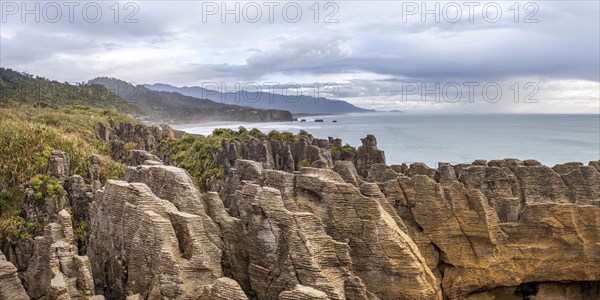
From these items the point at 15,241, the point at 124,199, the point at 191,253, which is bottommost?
the point at 15,241

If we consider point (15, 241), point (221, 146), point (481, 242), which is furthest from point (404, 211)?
point (221, 146)

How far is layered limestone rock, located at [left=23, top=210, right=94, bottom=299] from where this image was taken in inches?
652

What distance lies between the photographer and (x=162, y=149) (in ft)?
227

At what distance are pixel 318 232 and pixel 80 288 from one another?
8364mm

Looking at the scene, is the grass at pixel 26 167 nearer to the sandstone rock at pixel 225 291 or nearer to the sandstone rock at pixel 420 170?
the sandstone rock at pixel 225 291

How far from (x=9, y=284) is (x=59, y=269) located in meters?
2.57

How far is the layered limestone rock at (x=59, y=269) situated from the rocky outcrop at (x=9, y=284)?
3.20 feet

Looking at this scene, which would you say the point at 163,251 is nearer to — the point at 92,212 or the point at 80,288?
the point at 80,288

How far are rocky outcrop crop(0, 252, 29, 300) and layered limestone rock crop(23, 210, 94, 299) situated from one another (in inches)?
38.4

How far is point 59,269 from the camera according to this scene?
17641mm

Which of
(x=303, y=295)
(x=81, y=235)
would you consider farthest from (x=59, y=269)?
(x=81, y=235)

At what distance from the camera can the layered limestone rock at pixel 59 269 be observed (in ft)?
54.3

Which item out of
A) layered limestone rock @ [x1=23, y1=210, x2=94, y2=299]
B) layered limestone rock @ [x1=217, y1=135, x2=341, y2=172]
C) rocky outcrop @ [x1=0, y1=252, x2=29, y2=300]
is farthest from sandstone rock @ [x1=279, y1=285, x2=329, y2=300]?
layered limestone rock @ [x1=217, y1=135, x2=341, y2=172]

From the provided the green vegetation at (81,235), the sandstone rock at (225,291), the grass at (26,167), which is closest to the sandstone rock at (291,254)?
the sandstone rock at (225,291)
